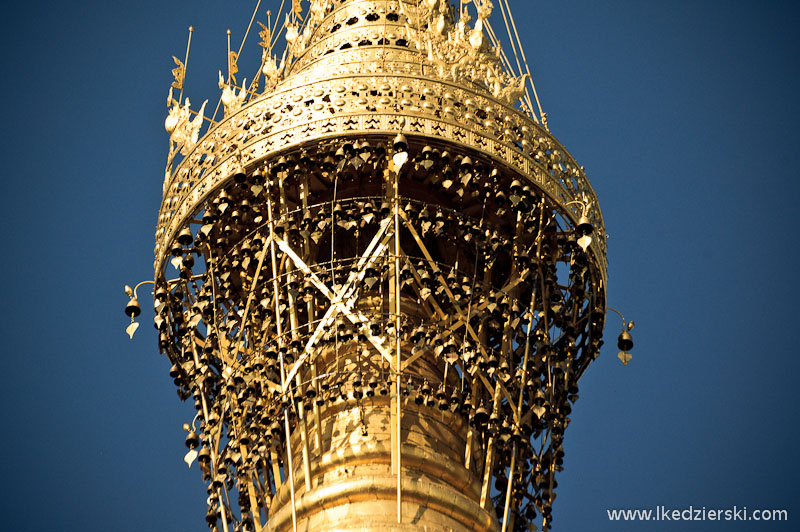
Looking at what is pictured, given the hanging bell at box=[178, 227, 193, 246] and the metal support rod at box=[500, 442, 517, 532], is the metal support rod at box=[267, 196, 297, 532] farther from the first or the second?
the metal support rod at box=[500, 442, 517, 532]

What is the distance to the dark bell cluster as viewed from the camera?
20.5 meters

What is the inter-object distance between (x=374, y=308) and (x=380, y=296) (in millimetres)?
276

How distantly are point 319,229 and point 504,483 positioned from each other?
417cm

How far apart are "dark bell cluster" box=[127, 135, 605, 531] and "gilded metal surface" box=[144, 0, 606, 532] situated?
34 millimetres

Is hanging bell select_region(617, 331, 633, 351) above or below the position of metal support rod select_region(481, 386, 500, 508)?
above

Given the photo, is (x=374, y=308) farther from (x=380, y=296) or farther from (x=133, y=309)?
(x=133, y=309)

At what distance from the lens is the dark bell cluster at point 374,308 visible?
20.5 metres

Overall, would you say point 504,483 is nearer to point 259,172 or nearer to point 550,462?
point 550,462

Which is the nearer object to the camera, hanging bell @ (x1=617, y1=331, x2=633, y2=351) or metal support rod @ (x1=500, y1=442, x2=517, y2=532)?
metal support rod @ (x1=500, y1=442, x2=517, y2=532)

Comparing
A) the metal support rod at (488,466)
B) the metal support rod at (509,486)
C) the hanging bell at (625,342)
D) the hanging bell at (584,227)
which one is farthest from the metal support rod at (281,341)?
the hanging bell at (625,342)

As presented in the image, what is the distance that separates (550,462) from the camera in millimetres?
21547

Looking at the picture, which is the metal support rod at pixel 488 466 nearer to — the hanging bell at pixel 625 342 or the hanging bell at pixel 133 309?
the hanging bell at pixel 625 342

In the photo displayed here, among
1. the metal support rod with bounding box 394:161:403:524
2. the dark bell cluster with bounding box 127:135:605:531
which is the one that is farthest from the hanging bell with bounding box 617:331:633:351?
the metal support rod with bounding box 394:161:403:524

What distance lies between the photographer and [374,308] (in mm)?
21844
